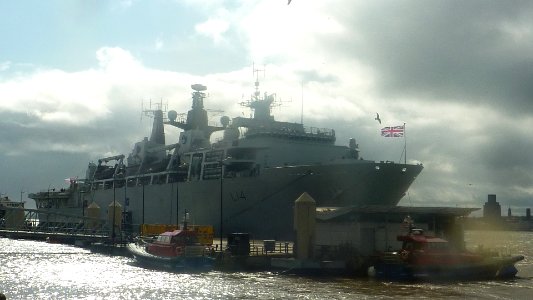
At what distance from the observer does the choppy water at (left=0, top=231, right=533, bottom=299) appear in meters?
29.0

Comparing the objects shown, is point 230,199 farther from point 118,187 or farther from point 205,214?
point 118,187

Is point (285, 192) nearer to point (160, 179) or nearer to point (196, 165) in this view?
point (196, 165)

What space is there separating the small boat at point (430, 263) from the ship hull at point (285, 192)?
13.6 meters

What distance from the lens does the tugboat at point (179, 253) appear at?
38281 millimetres

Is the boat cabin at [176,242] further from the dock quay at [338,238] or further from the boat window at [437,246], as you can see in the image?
the boat window at [437,246]

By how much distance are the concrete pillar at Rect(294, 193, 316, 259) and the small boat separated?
4003 mm

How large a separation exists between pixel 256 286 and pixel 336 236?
8712 mm

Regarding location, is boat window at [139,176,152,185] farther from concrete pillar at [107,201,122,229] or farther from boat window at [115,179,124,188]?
concrete pillar at [107,201,122,229]

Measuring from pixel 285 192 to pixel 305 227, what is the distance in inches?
578

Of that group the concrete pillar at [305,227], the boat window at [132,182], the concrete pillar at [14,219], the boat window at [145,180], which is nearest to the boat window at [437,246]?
the concrete pillar at [305,227]

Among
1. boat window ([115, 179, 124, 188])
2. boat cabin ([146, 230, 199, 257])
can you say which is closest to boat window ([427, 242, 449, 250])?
boat cabin ([146, 230, 199, 257])

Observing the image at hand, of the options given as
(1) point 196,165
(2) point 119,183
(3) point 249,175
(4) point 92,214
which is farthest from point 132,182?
(3) point 249,175

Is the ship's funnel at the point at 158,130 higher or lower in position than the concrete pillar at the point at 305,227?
higher

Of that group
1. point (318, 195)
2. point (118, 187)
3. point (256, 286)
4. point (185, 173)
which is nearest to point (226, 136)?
point (185, 173)
